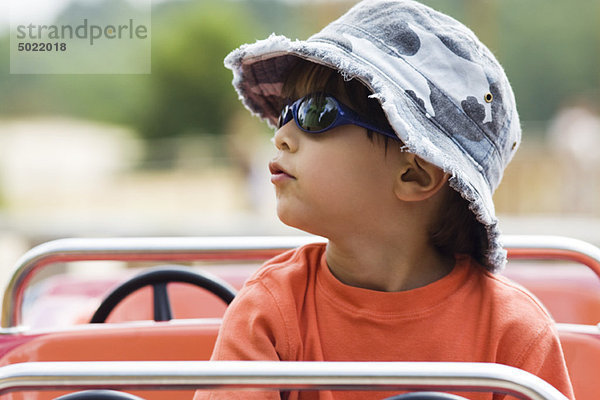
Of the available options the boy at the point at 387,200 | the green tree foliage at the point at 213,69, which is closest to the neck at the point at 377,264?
the boy at the point at 387,200

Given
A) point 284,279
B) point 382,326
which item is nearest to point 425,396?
point 382,326

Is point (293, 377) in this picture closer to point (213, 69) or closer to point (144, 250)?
point (144, 250)

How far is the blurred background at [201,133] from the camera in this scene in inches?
332

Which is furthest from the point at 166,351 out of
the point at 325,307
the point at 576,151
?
the point at 576,151

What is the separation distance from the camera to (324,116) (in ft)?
4.70

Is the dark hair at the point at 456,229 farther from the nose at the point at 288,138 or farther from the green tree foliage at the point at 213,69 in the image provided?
the green tree foliage at the point at 213,69

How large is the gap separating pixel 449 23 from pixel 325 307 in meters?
0.60

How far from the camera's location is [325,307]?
148 cm

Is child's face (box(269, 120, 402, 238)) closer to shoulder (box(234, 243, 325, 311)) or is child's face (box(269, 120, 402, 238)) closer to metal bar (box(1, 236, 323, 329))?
shoulder (box(234, 243, 325, 311))

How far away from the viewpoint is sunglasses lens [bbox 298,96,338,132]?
1.43 m

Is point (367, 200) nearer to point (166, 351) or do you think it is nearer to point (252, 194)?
point (166, 351)

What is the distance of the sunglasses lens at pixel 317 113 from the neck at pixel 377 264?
0.77ft

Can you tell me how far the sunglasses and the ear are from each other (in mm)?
81

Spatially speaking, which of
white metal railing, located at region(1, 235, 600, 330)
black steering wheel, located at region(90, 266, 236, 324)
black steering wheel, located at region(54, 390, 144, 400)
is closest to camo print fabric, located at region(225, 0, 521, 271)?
white metal railing, located at region(1, 235, 600, 330)
